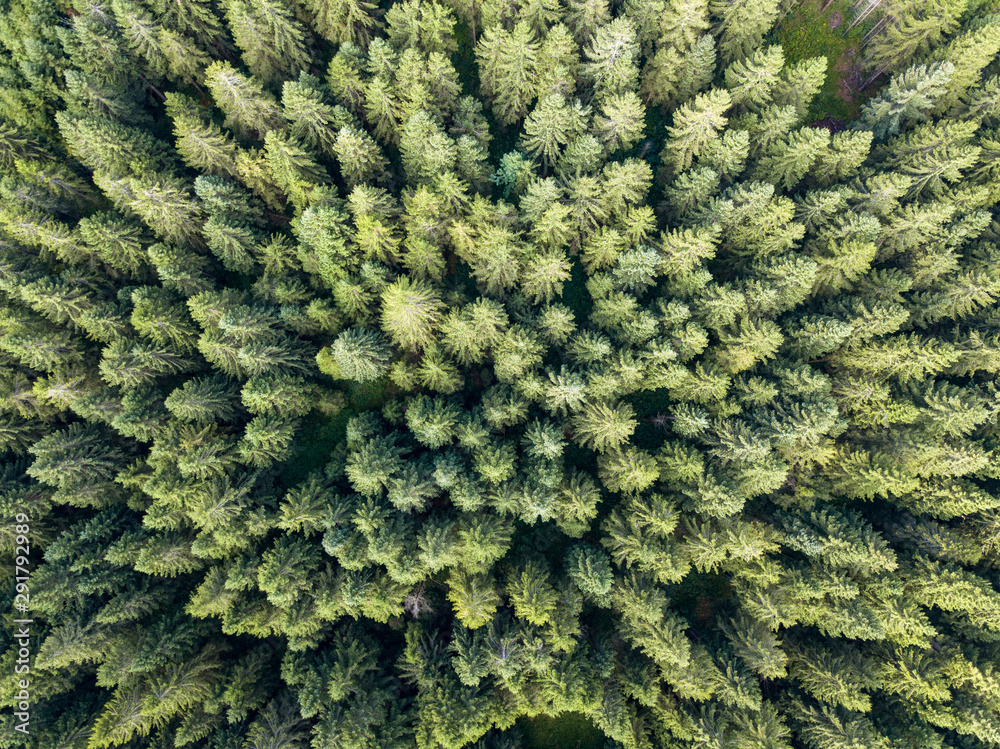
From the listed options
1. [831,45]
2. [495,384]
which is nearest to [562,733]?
[495,384]

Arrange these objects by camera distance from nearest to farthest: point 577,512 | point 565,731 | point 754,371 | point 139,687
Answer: point 139,687 < point 577,512 < point 754,371 < point 565,731

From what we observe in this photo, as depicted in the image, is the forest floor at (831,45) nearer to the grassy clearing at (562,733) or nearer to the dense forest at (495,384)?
the dense forest at (495,384)

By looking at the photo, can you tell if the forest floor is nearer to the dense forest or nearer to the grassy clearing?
the dense forest

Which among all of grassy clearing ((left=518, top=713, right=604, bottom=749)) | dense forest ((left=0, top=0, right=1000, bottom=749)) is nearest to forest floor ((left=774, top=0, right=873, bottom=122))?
dense forest ((left=0, top=0, right=1000, bottom=749))

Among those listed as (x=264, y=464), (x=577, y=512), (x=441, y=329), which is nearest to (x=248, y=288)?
(x=264, y=464)

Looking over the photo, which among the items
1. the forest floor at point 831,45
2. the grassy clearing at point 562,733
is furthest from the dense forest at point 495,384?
the grassy clearing at point 562,733

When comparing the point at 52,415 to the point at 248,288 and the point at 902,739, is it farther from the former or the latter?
the point at 902,739
